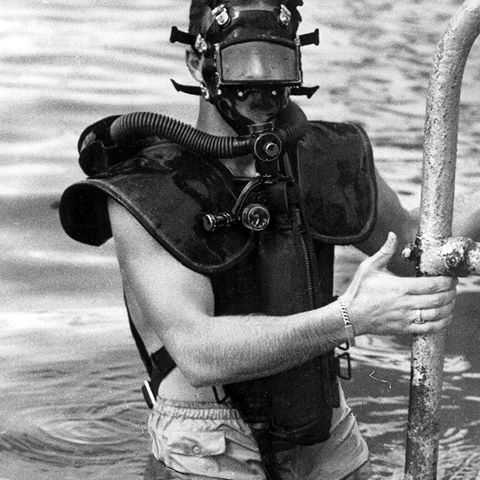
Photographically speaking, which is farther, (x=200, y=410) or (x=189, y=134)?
(x=200, y=410)

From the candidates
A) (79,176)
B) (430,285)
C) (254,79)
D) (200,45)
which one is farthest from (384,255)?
(79,176)

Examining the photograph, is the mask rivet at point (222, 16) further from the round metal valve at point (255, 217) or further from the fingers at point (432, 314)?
the fingers at point (432, 314)

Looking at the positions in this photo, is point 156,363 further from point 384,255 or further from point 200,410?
point 384,255

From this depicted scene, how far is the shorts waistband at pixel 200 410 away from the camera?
14.0 feet

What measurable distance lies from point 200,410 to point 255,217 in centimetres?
62

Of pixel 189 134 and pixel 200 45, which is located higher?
pixel 200 45

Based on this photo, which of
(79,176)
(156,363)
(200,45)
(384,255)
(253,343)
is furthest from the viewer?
(79,176)

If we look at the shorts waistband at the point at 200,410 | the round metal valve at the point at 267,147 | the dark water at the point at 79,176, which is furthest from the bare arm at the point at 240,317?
the dark water at the point at 79,176

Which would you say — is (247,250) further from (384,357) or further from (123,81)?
(123,81)

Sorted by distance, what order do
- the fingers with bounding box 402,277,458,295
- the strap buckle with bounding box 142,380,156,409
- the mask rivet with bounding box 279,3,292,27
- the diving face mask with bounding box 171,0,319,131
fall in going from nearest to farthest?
the fingers with bounding box 402,277,458,295
the diving face mask with bounding box 171,0,319,131
the mask rivet with bounding box 279,3,292,27
the strap buckle with bounding box 142,380,156,409

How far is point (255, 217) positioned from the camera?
401cm

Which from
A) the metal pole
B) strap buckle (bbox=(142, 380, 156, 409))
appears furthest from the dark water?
the metal pole

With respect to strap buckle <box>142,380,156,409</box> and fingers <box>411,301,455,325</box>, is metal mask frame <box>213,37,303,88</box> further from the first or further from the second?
strap buckle <box>142,380,156,409</box>

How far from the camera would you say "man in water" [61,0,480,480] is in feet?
12.9
